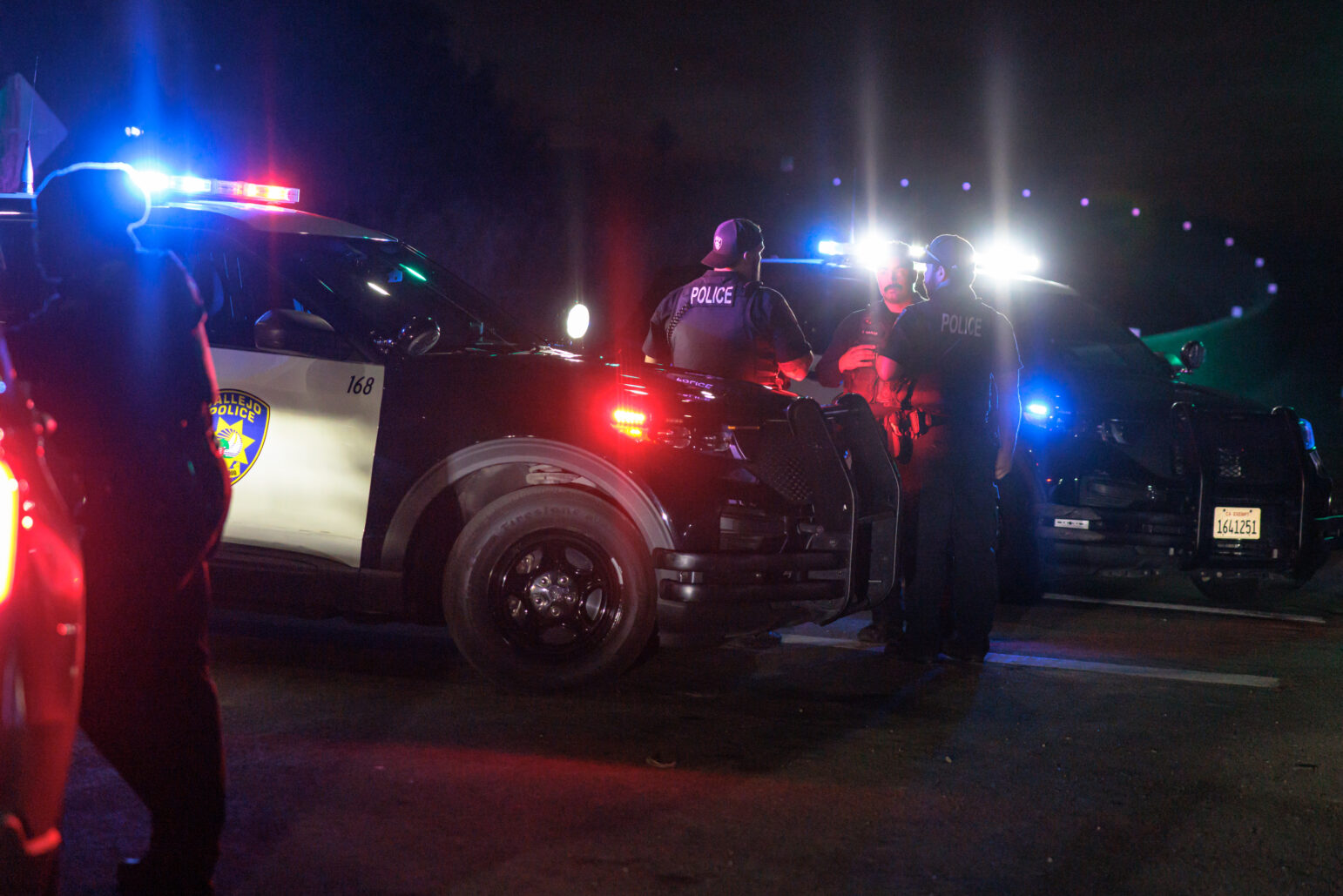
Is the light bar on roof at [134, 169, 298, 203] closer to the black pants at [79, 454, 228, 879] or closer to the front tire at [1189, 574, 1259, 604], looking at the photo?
the black pants at [79, 454, 228, 879]

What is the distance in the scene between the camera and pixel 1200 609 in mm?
8211

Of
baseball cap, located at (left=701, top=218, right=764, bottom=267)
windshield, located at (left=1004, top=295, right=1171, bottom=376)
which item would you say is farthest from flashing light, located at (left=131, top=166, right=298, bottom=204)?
windshield, located at (left=1004, top=295, right=1171, bottom=376)

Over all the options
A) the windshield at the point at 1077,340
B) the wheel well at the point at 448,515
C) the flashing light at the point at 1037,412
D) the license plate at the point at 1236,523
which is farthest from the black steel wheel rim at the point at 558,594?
the windshield at the point at 1077,340

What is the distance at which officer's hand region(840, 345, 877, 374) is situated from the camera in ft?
24.5

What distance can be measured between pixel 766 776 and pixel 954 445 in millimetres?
2503

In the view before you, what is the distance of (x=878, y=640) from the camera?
6.92m

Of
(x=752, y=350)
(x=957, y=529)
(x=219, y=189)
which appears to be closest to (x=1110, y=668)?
(x=957, y=529)

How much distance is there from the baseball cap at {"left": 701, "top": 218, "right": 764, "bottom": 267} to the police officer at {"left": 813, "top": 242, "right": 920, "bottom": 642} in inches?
31.6

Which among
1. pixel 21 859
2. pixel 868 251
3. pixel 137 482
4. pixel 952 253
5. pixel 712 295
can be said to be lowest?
pixel 21 859

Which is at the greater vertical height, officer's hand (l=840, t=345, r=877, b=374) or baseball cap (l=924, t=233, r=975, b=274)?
baseball cap (l=924, t=233, r=975, b=274)

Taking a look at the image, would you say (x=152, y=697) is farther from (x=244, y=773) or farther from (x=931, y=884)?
(x=931, y=884)

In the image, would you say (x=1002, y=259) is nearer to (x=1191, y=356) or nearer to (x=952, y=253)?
(x=1191, y=356)

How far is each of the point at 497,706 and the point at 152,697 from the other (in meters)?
2.30

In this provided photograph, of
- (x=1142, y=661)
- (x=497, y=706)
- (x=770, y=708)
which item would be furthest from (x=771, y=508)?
(x=1142, y=661)
